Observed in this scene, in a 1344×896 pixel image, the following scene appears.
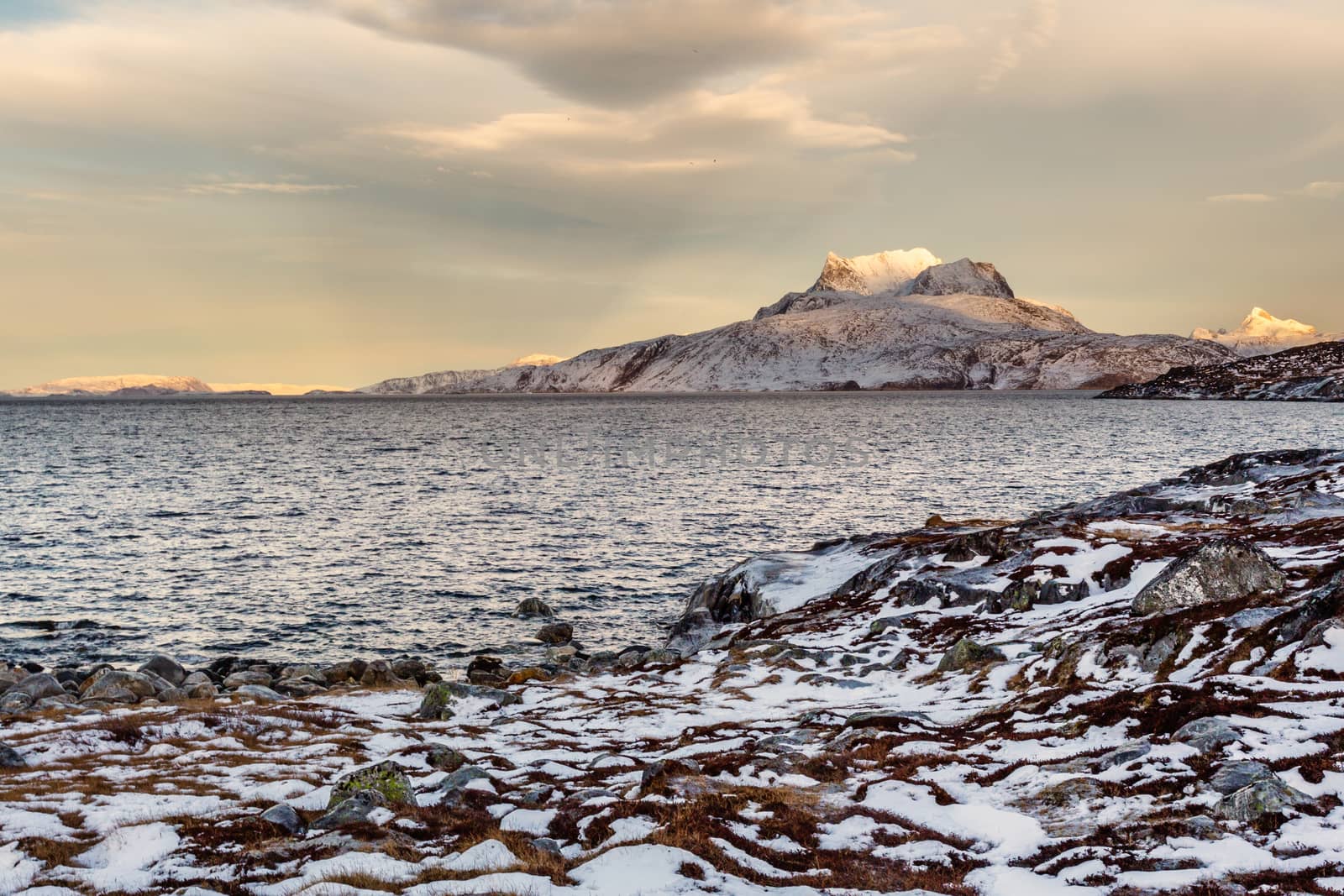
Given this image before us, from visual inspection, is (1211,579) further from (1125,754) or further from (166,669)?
(166,669)

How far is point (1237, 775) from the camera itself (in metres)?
11.7

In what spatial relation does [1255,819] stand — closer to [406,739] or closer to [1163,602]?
[1163,602]

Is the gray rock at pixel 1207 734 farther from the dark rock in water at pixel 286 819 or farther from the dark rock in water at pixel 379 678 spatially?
the dark rock in water at pixel 379 678

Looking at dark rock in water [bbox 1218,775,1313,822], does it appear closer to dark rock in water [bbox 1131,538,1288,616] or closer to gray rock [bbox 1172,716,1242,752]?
gray rock [bbox 1172,716,1242,752]

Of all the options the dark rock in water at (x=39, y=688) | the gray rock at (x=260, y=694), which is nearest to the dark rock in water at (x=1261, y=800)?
the gray rock at (x=260, y=694)

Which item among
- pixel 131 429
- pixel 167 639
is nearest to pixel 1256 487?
pixel 167 639

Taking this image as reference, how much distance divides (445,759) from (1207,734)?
46.3 ft

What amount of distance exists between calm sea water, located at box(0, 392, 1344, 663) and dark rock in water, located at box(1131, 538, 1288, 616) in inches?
778

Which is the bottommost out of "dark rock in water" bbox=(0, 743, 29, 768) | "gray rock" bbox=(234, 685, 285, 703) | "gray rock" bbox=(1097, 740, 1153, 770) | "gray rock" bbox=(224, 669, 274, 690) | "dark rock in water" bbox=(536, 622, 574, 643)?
Result: "dark rock in water" bbox=(536, 622, 574, 643)

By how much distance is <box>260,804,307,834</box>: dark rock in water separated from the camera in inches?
512

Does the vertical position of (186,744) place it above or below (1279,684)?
below

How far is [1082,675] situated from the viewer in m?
18.6

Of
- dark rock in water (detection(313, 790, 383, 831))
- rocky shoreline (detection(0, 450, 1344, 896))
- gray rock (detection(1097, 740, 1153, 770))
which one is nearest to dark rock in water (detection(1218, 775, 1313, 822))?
rocky shoreline (detection(0, 450, 1344, 896))

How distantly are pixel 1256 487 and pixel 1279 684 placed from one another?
115 feet
